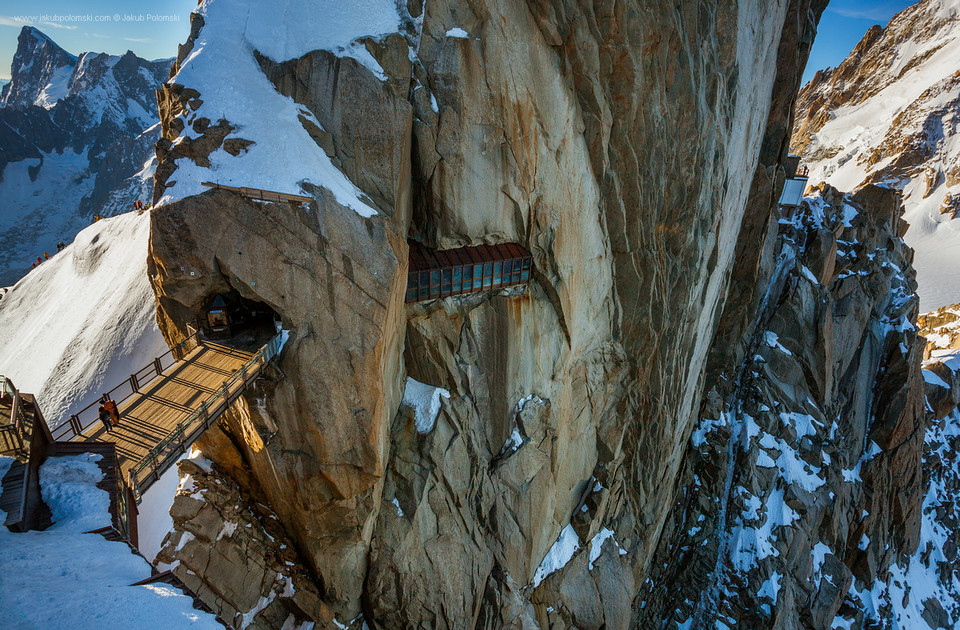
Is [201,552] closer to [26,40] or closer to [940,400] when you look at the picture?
[940,400]

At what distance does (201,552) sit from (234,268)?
11.7m

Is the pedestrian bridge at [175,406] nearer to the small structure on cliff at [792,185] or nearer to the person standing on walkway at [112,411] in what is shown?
the person standing on walkway at [112,411]

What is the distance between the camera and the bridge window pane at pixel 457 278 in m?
20.1

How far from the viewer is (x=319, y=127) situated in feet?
53.9

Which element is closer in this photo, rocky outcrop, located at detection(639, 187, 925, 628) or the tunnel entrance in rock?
the tunnel entrance in rock

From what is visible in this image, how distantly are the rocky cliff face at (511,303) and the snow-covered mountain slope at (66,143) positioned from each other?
9441 centimetres

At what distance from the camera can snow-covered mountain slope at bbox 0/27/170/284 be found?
322ft

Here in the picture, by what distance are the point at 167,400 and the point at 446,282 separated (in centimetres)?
1097

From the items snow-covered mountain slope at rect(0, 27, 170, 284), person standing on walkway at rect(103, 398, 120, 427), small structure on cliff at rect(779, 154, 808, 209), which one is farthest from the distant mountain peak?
small structure on cliff at rect(779, 154, 808, 209)

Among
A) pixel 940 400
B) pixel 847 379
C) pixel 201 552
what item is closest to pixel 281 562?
pixel 201 552

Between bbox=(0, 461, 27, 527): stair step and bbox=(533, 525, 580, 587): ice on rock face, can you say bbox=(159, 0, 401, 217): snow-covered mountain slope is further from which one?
bbox=(533, 525, 580, 587): ice on rock face

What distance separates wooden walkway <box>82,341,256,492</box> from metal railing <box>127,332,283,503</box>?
238mm

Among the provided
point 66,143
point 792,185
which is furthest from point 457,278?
point 66,143

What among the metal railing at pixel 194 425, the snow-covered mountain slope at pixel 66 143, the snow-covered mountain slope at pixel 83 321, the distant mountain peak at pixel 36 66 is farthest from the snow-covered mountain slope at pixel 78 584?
the distant mountain peak at pixel 36 66
